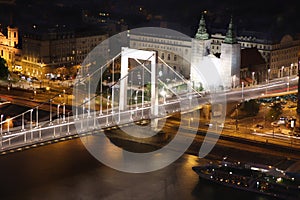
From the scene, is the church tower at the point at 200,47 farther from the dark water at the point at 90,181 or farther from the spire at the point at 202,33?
the dark water at the point at 90,181

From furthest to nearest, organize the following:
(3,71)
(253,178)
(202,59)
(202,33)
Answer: (3,71) < (202,33) < (202,59) < (253,178)

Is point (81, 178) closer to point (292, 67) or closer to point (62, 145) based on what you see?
point (62, 145)

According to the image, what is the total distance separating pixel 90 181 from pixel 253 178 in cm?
213

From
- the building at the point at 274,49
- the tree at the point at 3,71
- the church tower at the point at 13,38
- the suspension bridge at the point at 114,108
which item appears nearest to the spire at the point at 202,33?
the suspension bridge at the point at 114,108

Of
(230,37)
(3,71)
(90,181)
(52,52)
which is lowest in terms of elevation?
(90,181)

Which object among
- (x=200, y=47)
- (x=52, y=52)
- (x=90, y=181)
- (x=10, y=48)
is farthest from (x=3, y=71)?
(x=90, y=181)

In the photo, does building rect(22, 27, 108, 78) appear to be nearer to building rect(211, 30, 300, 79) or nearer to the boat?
building rect(211, 30, 300, 79)

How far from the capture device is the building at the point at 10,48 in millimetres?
18922

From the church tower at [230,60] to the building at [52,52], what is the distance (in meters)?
4.18

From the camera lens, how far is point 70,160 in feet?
35.9

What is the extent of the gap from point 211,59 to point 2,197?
24.7 feet

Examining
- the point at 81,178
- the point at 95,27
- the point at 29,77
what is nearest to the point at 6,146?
the point at 81,178

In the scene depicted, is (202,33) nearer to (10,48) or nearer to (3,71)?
(3,71)

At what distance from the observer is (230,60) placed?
15734 millimetres
